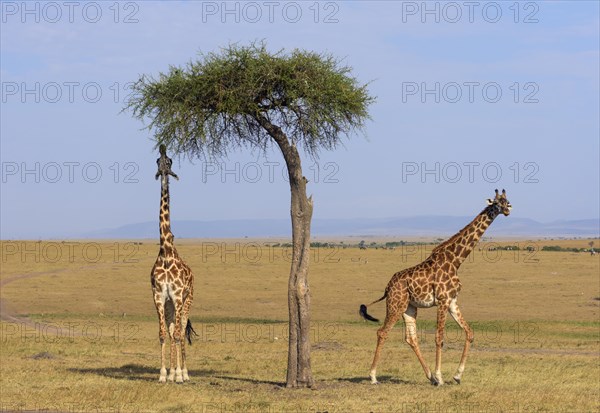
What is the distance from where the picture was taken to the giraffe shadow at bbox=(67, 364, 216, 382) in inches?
914

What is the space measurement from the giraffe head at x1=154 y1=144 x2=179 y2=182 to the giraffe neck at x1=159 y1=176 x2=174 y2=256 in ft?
0.30

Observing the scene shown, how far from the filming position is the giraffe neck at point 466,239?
72.7 ft

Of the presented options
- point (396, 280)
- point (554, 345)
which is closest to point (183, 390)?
point (396, 280)

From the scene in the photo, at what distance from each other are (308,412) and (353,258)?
56.8 metres

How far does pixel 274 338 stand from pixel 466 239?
44.5ft

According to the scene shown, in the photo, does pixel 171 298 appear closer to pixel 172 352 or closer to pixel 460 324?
pixel 172 352

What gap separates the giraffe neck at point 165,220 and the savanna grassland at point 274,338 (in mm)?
3091

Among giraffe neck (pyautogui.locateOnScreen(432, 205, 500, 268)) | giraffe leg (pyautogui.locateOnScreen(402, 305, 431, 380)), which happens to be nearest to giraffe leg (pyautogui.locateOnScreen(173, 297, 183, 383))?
giraffe leg (pyautogui.locateOnScreen(402, 305, 431, 380))

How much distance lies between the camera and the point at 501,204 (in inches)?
870

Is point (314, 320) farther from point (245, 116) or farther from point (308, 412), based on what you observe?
point (308, 412)

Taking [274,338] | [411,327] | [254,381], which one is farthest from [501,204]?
[274,338]

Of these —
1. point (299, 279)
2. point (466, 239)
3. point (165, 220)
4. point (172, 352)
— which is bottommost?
point (172, 352)

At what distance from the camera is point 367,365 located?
86.2 feet

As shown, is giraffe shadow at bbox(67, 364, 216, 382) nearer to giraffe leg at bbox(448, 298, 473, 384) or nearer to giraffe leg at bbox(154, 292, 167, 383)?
giraffe leg at bbox(154, 292, 167, 383)
